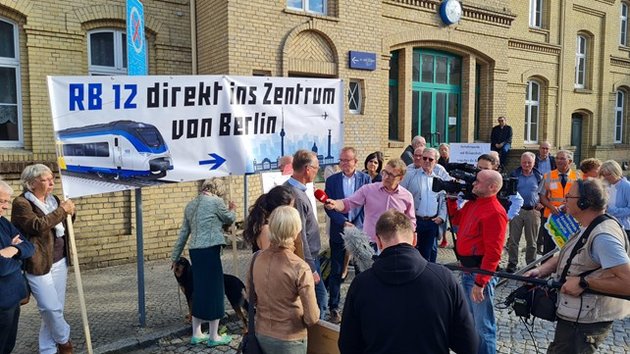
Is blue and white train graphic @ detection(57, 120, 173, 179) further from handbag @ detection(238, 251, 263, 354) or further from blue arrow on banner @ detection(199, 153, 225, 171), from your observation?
handbag @ detection(238, 251, 263, 354)

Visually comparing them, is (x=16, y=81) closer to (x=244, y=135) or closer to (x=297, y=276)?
(x=244, y=135)

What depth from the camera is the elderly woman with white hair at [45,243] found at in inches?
151

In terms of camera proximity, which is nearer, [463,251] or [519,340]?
[463,251]

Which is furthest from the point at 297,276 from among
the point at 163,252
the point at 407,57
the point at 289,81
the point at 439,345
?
the point at 407,57

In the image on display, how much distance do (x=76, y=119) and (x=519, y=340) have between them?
195 inches

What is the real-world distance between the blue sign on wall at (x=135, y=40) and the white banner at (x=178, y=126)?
2.02 m

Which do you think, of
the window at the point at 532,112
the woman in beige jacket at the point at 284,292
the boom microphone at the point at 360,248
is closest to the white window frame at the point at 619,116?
the window at the point at 532,112

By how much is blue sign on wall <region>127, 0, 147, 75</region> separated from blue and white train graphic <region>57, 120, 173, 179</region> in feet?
7.05

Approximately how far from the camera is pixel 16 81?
8023 millimetres

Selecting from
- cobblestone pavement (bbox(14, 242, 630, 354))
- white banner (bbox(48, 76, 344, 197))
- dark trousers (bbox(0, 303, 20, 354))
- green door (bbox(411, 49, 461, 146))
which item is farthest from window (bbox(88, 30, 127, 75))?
green door (bbox(411, 49, 461, 146))

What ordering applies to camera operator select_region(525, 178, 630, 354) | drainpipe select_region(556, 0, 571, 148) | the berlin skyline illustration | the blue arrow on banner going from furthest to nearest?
1. drainpipe select_region(556, 0, 571, 148)
2. the berlin skyline illustration
3. the blue arrow on banner
4. camera operator select_region(525, 178, 630, 354)

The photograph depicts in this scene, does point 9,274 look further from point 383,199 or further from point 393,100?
point 393,100

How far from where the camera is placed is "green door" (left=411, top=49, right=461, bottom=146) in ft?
43.3

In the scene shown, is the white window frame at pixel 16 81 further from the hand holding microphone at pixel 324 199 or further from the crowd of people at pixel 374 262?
the hand holding microphone at pixel 324 199
